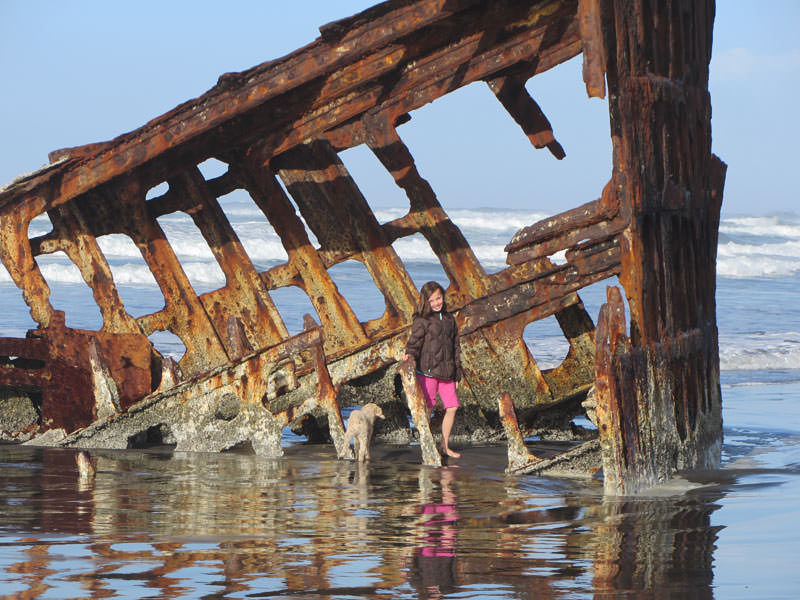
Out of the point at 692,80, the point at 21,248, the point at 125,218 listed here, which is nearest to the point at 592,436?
the point at 692,80

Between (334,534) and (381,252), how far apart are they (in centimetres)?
388

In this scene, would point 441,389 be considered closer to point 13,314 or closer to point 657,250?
point 657,250

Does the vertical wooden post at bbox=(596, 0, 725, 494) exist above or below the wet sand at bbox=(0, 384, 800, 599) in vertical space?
above

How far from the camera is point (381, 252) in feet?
30.6

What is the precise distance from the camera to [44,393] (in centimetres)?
938

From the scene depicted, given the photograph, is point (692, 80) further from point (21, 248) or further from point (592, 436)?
point (21, 248)

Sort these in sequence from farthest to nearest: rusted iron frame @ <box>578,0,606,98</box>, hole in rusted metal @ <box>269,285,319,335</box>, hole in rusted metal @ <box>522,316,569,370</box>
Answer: hole in rusted metal @ <box>269,285,319,335</box> → hole in rusted metal @ <box>522,316,569,370</box> → rusted iron frame @ <box>578,0,606,98</box>

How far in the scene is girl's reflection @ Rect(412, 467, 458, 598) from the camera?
4.67m

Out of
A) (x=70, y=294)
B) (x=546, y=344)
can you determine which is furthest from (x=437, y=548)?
(x=70, y=294)

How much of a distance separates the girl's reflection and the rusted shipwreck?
0.94 meters

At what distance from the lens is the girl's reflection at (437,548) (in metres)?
4.67

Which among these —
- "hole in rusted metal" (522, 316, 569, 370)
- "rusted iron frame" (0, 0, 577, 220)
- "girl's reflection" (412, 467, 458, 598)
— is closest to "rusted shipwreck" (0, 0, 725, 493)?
"rusted iron frame" (0, 0, 577, 220)

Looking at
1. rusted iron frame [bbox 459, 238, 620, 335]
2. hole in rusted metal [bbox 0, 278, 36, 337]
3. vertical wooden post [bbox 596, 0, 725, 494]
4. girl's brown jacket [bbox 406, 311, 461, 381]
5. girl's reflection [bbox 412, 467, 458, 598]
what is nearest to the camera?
girl's reflection [bbox 412, 467, 458, 598]

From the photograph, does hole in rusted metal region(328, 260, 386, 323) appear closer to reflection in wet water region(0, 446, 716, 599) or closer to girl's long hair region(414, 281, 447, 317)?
girl's long hair region(414, 281, 447, 317)
